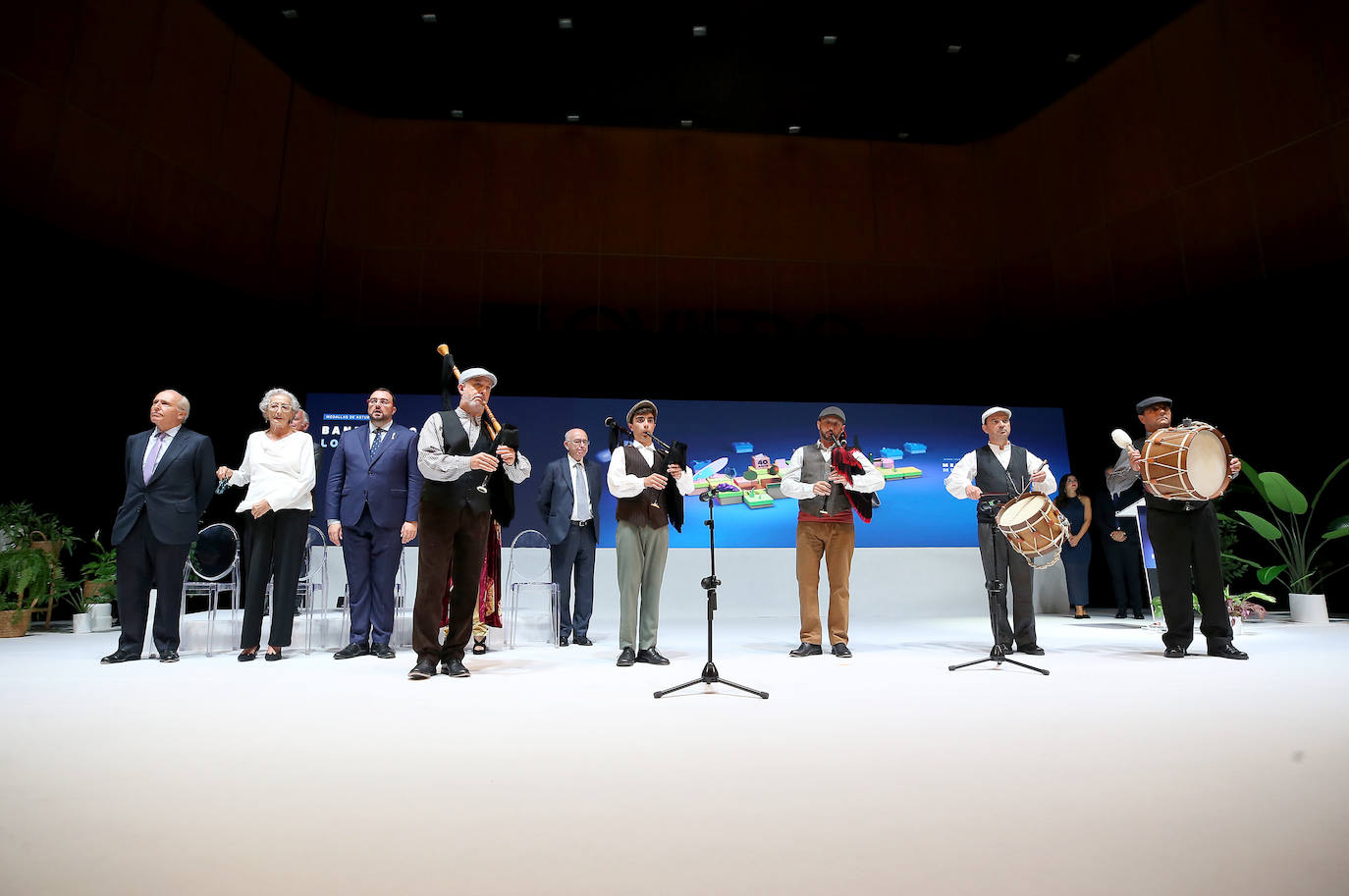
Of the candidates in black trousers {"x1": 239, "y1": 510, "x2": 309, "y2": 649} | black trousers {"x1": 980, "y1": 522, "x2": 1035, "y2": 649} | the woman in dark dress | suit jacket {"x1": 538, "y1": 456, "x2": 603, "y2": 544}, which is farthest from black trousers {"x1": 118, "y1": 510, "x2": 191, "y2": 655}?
the woman in dark dress

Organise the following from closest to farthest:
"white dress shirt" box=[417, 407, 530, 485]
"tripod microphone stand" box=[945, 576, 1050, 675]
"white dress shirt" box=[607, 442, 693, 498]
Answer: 1. "white dress shirt" box=[417, 407, 530, 485]
2. "tripod microphone stand" box=[945, 576, 1050, 675]
3. "white dress shirt" box=[607, 442, 693, 498]

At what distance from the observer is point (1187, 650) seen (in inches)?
188

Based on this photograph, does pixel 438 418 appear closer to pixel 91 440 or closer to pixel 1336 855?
pixel 1336 855

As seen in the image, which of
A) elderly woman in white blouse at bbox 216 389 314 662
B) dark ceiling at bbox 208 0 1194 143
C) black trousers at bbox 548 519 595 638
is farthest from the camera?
dark ceiling at bbox 208 0 1194 143

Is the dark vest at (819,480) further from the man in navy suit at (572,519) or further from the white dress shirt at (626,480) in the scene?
the man in navy suit at (572,519)

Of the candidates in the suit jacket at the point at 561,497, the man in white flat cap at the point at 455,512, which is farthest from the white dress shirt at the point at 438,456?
the suit jacket at the point at 561,497

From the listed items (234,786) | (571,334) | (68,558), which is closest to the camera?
(234,786)

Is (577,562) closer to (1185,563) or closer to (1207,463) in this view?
(1185,563)

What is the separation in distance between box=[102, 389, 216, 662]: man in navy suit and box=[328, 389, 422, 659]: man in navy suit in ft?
2.74

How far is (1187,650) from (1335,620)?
12.3 ft

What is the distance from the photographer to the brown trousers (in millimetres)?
4781

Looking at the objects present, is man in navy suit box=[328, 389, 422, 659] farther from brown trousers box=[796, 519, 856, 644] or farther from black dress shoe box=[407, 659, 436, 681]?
brown trousers box=[796, 519, 856, 644]

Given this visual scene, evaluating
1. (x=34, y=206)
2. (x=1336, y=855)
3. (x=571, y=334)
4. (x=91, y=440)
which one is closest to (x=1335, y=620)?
(x=1336, y=855)

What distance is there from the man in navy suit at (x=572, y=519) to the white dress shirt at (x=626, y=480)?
170 cm
